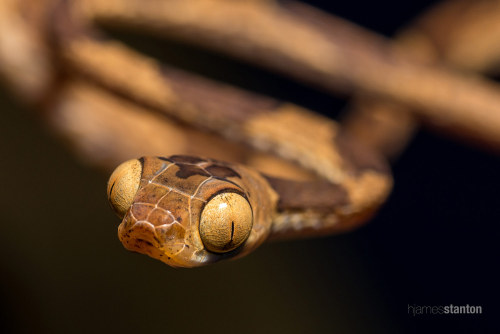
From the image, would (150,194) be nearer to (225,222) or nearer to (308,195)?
(225,222)

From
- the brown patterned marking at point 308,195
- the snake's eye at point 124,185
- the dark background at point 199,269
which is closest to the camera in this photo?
the snake's eye at point 124,185

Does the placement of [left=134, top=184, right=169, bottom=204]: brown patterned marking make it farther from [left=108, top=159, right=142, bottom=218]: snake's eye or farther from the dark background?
the dark background

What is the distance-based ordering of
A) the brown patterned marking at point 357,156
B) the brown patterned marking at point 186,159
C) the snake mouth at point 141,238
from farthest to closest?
the brown patterned marking at point 357,156, the brown patterned marking at point 186,159, the snake mouth at point 141,238

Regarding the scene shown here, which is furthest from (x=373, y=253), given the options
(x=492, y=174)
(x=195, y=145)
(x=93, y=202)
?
(x=93, y=202)

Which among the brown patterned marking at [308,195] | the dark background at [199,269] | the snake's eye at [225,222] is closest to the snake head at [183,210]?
the snake's eye at [225,222]

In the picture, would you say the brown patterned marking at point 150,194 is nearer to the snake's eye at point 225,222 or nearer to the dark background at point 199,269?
the snake's eye at point 225,222

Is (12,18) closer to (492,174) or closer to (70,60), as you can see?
(70,60)
